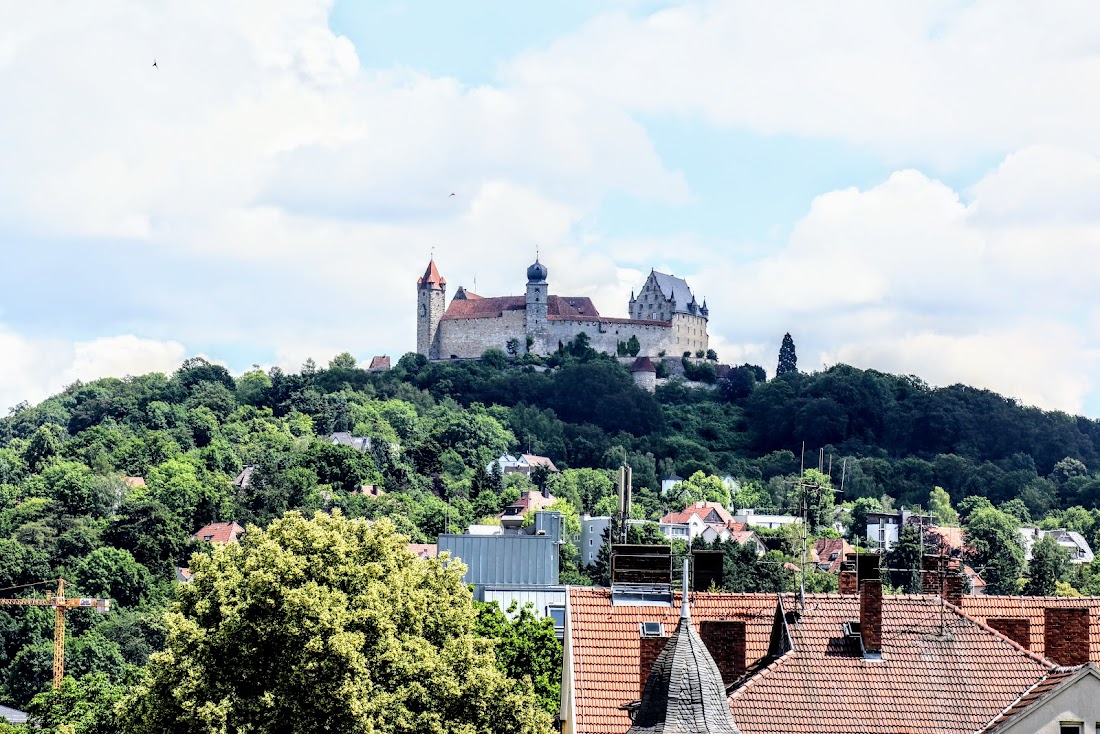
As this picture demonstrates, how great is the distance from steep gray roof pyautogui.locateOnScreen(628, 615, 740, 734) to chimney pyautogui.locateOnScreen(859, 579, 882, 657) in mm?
5983

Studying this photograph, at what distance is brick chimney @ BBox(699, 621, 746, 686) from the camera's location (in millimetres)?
26062

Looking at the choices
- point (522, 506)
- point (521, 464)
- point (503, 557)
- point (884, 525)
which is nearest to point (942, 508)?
point (884, 525)

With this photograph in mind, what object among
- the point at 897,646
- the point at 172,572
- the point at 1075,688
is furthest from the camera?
the point at 172,572

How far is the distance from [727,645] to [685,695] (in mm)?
5652

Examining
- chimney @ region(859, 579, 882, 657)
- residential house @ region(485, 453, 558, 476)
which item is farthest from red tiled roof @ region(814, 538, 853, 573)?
chimney @ region(859, 579, 882, 657)

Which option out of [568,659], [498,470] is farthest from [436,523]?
[568,659]

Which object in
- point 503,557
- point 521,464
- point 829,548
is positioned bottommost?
point 829,548

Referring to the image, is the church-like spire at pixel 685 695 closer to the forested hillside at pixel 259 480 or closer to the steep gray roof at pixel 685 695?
the steep gray roof at pixel 685 695

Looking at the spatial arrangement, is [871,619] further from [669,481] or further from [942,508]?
[669,481]

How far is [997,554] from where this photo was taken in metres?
124

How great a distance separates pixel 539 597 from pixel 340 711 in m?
33.8

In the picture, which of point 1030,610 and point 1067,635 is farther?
point 1030,610

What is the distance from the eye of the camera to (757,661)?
1067 inches

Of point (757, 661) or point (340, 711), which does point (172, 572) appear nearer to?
point (340, 711)
